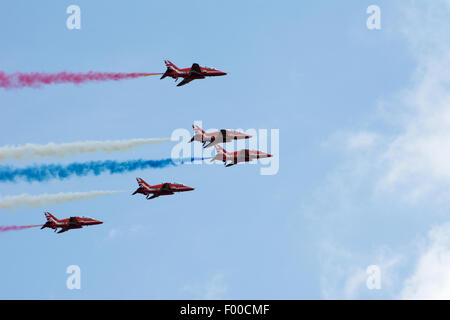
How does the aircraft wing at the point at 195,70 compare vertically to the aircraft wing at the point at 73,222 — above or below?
above

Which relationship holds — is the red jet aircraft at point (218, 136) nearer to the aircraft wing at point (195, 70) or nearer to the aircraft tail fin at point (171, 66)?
the aircraft wing at point (195, 70)

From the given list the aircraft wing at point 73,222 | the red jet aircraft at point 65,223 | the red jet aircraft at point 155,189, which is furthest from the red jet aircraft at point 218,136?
the aircraft wing at point 73,222

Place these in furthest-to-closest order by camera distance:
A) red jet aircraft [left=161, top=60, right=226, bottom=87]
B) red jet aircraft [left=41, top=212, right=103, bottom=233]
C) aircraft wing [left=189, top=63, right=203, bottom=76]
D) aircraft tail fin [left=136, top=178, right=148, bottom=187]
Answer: red jet aircraft [left=161, top=60, right=226, bottom=87]
aircraft wing [left=189, top=63, right=203, bottom=76]
aircraft tail fin [left=136, top=178, right=148, bottom=187]
red jet aircraft [left=41, top=212, right=103, bottom=233]

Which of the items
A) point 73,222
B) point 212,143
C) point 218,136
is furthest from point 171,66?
point 73,222

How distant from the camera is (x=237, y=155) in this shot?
17000cm

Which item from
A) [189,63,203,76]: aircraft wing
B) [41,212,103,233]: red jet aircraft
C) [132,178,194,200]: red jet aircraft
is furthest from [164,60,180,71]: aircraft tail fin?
[41,212,103,233]: red jet aircraft

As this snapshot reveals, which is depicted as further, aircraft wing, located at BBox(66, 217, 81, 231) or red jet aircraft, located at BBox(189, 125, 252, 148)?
red jet aircraft, located at BBox(189, 125, 252, 148)

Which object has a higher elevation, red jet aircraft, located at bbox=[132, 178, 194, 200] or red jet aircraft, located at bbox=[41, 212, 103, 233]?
red jet aircraft, located at bbox=[132, 178, 194, 200]

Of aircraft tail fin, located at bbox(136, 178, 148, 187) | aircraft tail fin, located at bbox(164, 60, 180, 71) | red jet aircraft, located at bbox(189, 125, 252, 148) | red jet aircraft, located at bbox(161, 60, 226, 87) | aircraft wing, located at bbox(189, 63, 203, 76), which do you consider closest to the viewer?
red jet aircraft, located at bbox(189, 125, 252, 148)

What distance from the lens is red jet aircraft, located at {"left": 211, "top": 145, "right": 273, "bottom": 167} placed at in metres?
169

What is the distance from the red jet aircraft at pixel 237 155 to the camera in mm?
168875

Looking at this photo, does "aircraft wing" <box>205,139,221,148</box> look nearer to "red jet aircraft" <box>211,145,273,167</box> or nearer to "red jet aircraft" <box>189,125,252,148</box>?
"red jet aircraft" <box>189,125,252,148</box>
